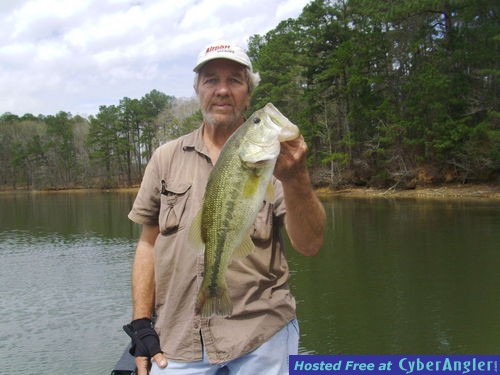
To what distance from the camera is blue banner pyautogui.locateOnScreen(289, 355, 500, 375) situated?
2.78 metres

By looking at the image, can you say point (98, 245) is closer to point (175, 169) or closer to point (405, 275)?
point (405, 275)

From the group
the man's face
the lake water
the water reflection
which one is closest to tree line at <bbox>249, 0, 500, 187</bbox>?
the lake water

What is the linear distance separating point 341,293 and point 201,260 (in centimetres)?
977

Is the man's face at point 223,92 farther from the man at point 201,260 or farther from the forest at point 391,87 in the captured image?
the forest at point 391,87

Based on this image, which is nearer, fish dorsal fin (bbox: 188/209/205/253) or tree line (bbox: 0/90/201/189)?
fish dorsal fin (bbox: 188/209/205/253)

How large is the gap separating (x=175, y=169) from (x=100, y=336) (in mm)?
8108

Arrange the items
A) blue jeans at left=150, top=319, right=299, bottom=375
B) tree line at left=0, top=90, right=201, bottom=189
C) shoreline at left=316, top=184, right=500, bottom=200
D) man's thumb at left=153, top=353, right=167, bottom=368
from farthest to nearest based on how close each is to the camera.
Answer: tree line at left=0, top=90, right=201, bottom=189, shoreline at left=316, top=184, right=500, bottom=200, man's thumb at left=153, top=353, right=167, bottom=368, blue jeans at left=150, top=319, right=299, bottom=375

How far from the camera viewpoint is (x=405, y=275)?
41.9ft

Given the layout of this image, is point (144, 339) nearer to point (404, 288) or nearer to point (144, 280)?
point (144, 280)

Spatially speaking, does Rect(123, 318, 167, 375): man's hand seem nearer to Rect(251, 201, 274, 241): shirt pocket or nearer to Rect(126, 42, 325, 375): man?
Rect(126, 42, 325, 375): man

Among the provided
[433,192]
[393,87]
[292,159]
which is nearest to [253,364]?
[292,159]

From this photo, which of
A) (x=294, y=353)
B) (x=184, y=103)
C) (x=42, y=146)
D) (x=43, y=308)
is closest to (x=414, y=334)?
(x=294, y=353)

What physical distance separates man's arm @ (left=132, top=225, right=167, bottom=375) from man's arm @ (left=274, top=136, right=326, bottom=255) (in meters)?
0.89

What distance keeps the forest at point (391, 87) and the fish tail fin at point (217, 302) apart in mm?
27218
